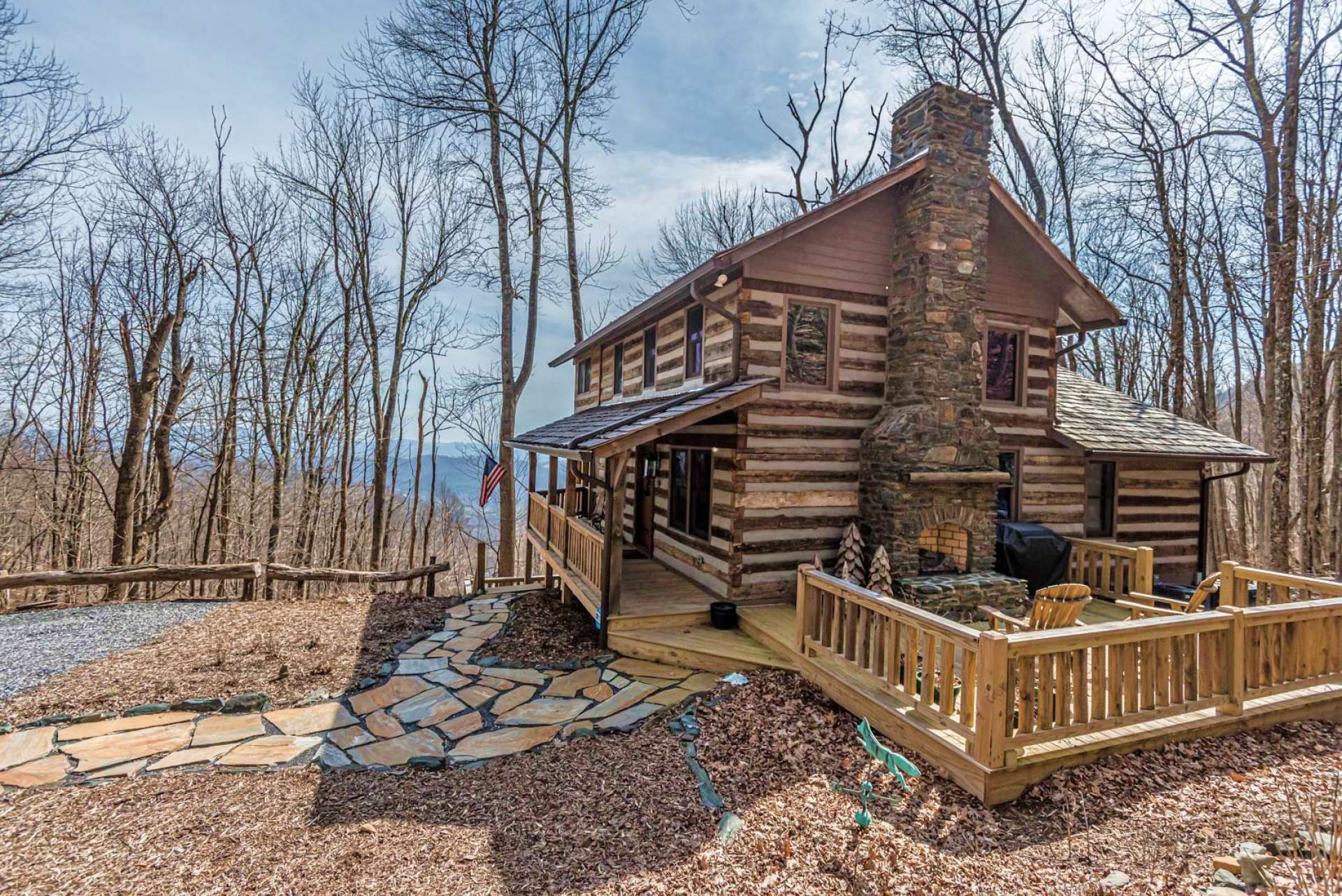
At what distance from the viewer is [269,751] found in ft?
16.8

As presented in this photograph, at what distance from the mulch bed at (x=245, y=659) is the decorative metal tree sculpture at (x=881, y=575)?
256 inches

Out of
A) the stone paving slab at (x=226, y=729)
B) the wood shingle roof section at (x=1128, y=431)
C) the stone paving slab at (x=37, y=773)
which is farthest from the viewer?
the wood shingle roof section at (x=1128, y=431)

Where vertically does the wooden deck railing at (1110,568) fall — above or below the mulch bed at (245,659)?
above

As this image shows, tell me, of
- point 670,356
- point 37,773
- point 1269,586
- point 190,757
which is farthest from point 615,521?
point 1269,586

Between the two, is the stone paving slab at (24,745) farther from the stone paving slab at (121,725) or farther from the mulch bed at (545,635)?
the mulch bed at (545,635)

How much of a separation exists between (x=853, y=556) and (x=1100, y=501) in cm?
654

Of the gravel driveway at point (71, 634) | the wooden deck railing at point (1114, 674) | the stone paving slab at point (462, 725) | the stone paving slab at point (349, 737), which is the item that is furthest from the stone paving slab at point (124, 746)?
the wooden deck railing at point (1114, 674)

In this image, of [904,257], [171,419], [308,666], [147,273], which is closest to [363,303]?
[147,273]

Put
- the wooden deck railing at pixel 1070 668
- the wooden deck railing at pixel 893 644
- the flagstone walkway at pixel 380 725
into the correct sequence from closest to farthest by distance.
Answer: the wooden deck railing at pixel 1070 668 → the wooden deck railing at pixel 893 644 → the flagstone walkway at pixel 380 725

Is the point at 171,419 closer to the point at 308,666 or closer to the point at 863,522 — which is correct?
the point at 308,666

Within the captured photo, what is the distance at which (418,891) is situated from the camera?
3.41 metres

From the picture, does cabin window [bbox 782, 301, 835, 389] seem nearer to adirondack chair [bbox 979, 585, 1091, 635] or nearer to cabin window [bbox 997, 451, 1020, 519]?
adirondack chair [bbox 979, 585, 1091, 635]

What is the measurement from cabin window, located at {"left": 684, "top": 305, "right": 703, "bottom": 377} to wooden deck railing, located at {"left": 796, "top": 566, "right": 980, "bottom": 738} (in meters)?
4.20

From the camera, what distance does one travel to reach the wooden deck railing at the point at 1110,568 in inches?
346
